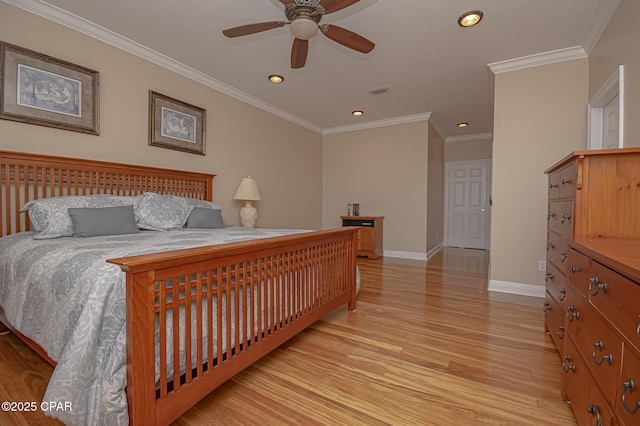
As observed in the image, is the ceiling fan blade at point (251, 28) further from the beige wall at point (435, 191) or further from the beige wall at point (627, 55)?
the beige wall at point (435, 191)

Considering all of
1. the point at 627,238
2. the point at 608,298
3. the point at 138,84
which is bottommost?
the point at 608,298

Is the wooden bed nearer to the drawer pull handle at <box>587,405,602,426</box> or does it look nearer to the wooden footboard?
the wooden footboard

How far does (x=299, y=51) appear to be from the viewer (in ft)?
7.45

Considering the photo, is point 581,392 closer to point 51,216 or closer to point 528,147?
point 528,147

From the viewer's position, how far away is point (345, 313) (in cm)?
251

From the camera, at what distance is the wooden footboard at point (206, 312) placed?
986 mm

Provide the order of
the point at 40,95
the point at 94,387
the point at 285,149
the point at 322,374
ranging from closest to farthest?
the point at 94,387, the point at 322,374, the point at 40,95, the point at 285,149

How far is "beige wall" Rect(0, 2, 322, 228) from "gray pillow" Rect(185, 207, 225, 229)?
82 cm

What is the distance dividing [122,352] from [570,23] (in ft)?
12.7

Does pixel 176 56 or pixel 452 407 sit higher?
pixel 176 56

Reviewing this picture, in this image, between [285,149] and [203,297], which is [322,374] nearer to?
[203,297]

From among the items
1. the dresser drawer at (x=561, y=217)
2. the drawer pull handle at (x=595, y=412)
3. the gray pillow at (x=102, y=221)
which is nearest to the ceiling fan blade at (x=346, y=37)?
the dresser drawer at (x=561, y=217)

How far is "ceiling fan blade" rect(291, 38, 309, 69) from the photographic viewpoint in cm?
219

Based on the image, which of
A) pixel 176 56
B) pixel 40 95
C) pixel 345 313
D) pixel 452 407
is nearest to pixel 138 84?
pixel 176 56
